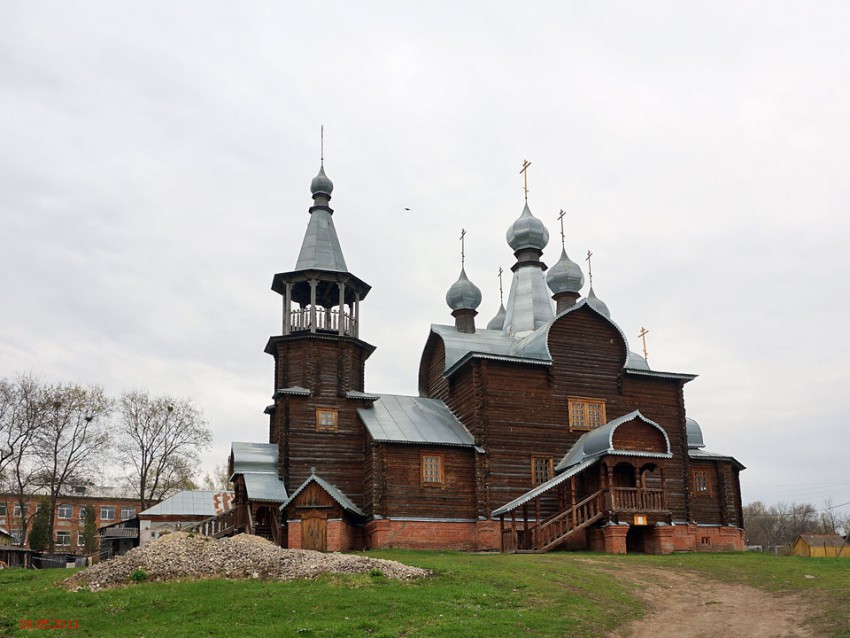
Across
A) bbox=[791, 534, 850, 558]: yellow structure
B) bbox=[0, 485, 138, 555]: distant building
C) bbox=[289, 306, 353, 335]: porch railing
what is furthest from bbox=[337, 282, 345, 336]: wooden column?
bbox=[0, 485, 138, 555]: distant building

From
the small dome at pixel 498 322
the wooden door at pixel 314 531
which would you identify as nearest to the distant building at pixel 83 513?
the small dome at pixel 498 322

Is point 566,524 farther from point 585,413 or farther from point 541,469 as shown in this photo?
point 585,413

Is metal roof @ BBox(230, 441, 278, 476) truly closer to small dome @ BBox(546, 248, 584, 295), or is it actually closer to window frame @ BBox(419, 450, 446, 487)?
window frame @ BBox(419, 450, 446, 487)

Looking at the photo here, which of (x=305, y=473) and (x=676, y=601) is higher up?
(x=305, y=473)

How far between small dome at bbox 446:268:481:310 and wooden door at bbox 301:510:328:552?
1060 cm

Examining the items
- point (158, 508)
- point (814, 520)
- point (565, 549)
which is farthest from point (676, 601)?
point (814, 520)

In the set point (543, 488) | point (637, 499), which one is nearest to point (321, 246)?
point (543, 488)

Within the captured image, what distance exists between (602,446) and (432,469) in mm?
5312

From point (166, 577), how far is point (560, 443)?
590 inches

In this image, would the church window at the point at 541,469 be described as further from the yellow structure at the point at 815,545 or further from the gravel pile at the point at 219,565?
the yellow structure at the point at 815,545

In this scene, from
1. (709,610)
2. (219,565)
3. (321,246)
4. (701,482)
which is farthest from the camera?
(701,482)

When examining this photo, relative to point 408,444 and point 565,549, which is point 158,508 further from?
point 565,549

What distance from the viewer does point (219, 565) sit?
679 inches

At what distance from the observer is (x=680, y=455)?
2969 cm
